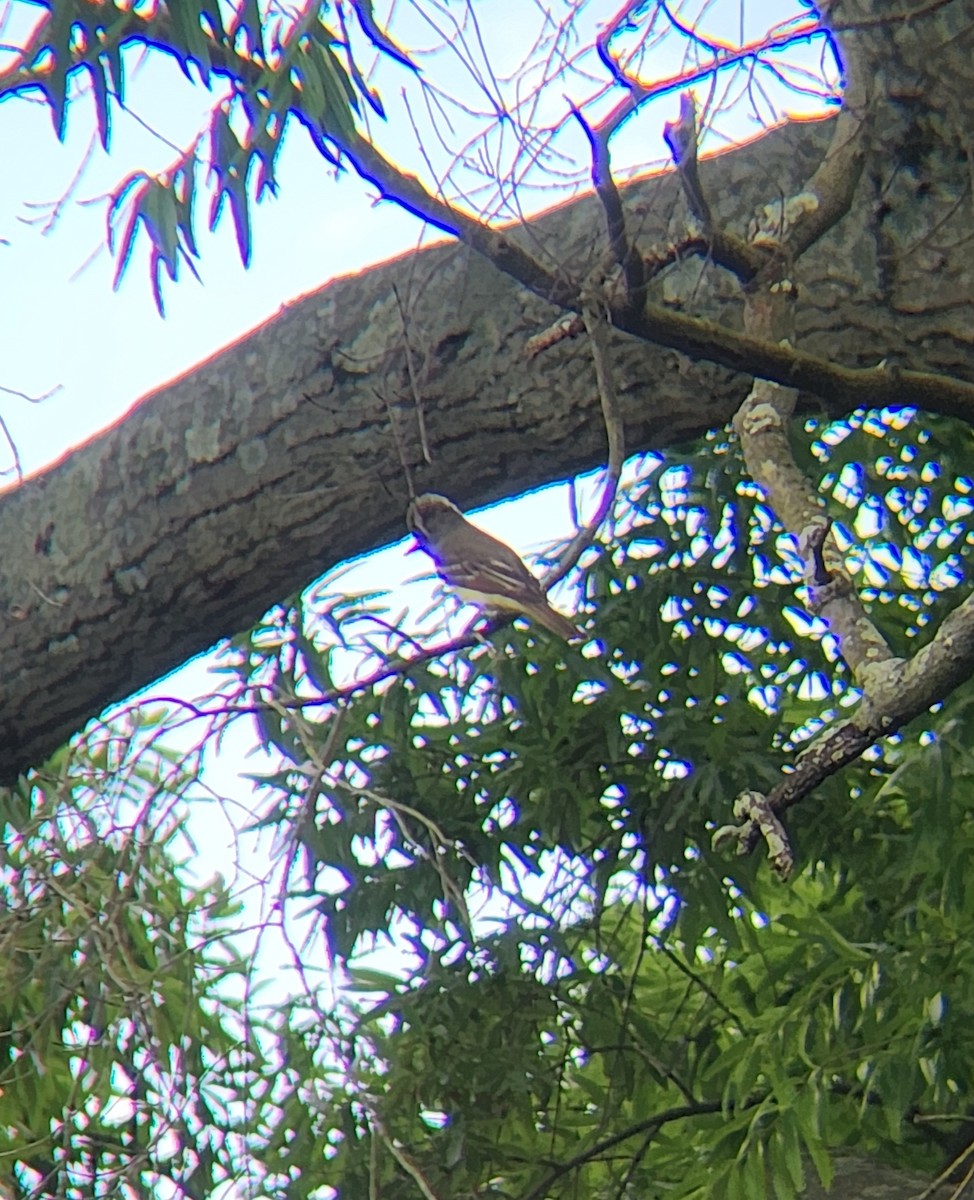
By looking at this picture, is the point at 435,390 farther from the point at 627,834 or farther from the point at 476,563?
the point at 627,834

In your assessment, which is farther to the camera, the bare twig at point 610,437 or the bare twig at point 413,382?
the bare twig at point 413,382

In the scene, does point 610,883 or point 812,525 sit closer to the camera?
point 812,525

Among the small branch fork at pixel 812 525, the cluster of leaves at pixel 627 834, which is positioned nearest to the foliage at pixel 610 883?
the cluster of leaves at pixel 627 834

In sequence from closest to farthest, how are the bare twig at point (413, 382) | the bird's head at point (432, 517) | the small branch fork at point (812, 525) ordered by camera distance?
the small branch fork at point (812, 525) → the bare twig at point (413, 382) → the bird's head at point (432, 517)

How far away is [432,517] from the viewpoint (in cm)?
151

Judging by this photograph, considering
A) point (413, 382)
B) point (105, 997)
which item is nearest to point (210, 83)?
point (413, 382)

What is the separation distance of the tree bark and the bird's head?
1.4 inches

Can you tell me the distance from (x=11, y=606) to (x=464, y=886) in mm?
582

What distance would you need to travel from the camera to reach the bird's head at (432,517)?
4.82 ft

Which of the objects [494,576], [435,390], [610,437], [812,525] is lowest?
[812,525]

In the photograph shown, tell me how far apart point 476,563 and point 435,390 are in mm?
173

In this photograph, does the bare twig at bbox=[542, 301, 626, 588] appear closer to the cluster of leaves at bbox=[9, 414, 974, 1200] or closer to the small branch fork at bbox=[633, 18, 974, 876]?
the small branch fork at bbox=[633, 18, 974, 876]

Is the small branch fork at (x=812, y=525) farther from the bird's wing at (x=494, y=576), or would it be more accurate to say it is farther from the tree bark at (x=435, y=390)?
the bird's wing at (x=494, y=576)

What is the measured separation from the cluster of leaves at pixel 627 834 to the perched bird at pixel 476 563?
17cm
